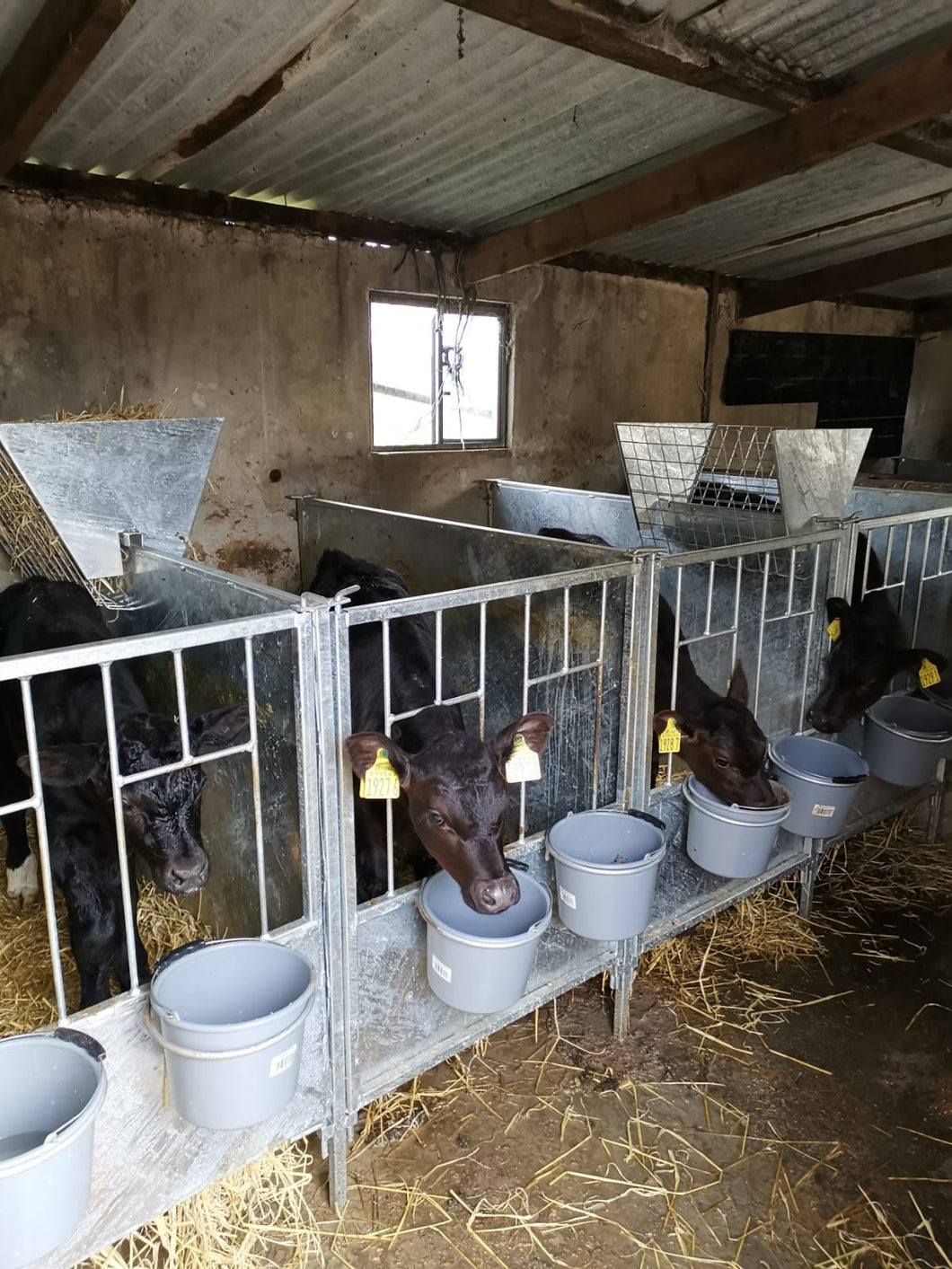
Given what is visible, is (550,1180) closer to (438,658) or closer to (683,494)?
(438,658)

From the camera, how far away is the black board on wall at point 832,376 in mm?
7926

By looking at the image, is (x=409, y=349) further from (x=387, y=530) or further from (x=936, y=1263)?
(x=936, y=1263)

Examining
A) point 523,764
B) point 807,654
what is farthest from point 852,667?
point 523,764

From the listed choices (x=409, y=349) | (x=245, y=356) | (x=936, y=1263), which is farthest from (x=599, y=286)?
(x=936, y=1263)

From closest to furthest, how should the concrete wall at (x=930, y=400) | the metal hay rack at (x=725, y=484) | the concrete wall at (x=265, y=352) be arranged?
1. the metal hay rack at (x=725, y=484)
2. the concrete wall at (x=265, y=352)
3. the concrete wall at (x=930, y=400)

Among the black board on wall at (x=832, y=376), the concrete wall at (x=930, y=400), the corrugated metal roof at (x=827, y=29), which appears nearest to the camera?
the corrugated metal roof at (x=827, y=29)

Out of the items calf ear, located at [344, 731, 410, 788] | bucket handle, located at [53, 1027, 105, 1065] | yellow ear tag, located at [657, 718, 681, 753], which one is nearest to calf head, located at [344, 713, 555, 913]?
calf ear, located at [344, 731, 410, 788]

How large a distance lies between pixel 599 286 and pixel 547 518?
2299mm

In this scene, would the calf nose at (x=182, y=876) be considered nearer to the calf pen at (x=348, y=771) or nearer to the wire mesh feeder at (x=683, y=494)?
the calf pen at (x=348, y=771)

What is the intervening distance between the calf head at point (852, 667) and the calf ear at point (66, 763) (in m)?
2.82

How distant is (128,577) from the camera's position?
325 centimetres

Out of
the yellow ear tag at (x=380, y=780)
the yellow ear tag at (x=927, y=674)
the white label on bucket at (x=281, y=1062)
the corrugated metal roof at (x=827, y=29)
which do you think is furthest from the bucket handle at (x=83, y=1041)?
the corrugated metal roof at (x=827, y=29)

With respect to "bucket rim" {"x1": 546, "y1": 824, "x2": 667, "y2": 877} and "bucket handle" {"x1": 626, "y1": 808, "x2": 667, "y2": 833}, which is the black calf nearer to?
"bucket rim" {"x1": 546, "y1": 824, "x2": 667, "y2": 877}

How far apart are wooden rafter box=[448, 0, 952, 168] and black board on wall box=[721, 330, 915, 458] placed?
3.43 meters
